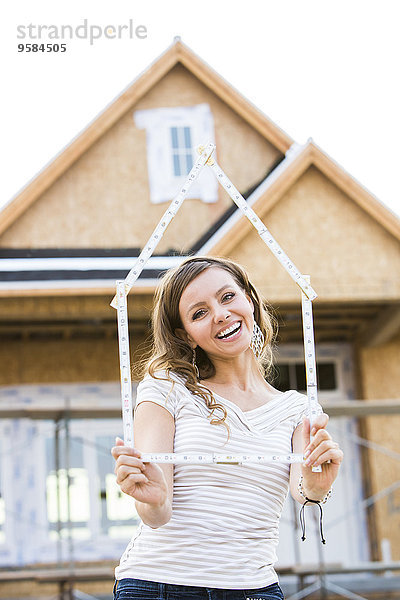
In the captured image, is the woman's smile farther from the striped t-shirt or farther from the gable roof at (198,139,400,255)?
the gable roof at (198,139,400,255)

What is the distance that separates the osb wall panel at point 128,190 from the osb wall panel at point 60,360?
107 centimetres

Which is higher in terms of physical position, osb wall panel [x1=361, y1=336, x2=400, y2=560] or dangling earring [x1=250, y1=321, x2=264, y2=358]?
osb wall panel [x1=361, y1=336, x2=400, y2=560]

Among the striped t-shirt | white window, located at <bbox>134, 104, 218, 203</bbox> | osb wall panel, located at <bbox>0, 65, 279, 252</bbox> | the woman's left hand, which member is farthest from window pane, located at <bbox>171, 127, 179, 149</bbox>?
the woman's left hand

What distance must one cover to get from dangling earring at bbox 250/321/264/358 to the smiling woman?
0.08 m

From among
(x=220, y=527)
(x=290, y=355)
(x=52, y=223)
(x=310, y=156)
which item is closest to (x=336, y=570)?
(x=290, y=355)

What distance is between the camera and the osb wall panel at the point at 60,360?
9.52 meters

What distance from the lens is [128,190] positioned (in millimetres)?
9891

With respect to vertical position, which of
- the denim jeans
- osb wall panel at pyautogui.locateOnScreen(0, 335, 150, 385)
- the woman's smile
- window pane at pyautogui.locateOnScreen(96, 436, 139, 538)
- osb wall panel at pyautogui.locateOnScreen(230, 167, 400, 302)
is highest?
osb wall panel at pyautogui.locateOnScreen(230, 167, 400, 302)

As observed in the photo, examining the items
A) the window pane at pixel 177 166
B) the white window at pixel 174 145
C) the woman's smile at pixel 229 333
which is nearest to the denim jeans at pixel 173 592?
the woman's smile at pixel 229 333

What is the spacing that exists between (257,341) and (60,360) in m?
7.46

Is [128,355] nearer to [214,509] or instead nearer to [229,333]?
[229,333]

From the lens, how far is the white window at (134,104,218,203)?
9945mm

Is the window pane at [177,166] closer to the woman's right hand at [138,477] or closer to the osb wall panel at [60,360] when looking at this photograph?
the osb wall panel at [60,360]

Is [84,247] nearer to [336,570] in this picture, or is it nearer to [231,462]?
[336,570]
